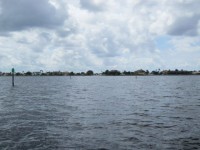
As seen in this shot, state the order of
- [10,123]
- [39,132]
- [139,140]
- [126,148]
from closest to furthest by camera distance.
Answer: [126,148], [139,140], [39,132], [10,123]

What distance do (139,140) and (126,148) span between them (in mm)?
2496

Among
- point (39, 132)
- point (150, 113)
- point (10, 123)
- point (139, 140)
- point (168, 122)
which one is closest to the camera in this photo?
point (139, 140)

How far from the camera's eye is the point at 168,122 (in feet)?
97.8

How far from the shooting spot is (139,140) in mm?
22047

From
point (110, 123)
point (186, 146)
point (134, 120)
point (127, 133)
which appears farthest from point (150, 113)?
point (186, 146)

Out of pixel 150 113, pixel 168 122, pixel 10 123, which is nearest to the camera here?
pixel 10 123

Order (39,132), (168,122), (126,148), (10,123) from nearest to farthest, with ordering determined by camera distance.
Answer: (126,148)
(39,132)
(10,123)
(168,122)

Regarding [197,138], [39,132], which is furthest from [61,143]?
[197,138]

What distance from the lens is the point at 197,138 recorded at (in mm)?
22578

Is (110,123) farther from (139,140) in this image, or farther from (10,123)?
(10,123)

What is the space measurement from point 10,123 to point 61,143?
29.6ft

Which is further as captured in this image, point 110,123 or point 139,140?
point 110,123

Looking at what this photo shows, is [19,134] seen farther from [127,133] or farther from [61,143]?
[127,133]

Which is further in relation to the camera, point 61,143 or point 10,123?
point 10,123
